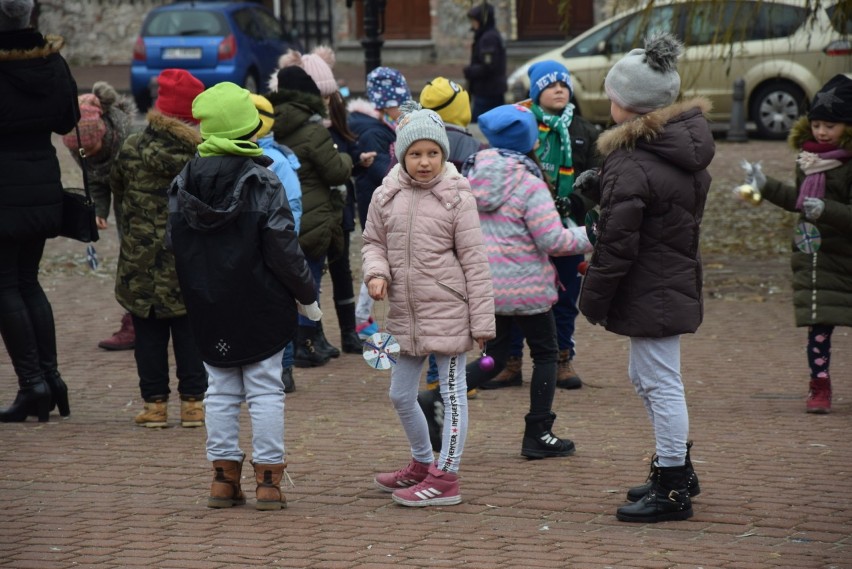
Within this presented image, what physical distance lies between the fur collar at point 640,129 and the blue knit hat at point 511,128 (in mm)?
1055

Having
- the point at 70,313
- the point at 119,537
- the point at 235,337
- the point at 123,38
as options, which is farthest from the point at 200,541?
the point at 123,38

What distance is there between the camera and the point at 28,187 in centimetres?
693

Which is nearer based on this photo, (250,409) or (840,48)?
(250,409)

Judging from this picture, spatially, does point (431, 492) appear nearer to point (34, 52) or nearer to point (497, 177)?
point (497, 177)

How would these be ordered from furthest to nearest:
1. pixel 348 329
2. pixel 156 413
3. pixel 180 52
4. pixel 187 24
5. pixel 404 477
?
1. pixel 187 24
2. pixel 180 52
3. pixel 348 329
4. pixel 156 413
5. pixel 404 477

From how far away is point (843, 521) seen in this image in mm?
5273

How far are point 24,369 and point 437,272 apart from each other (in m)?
2.74

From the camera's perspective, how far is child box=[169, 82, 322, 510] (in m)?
5.38

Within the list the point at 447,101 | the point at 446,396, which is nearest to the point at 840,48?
the point at 447,101

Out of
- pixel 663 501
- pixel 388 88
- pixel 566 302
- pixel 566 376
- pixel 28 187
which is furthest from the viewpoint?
pixel 388 88

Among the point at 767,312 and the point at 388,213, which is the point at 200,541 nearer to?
the point at 388,213

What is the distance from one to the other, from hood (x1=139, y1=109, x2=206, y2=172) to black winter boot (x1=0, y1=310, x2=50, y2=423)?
1.13 metres

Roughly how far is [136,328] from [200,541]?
2119 millimetres

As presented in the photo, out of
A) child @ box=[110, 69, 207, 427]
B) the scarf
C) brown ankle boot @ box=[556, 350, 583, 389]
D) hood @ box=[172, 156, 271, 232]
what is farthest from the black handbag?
the scarf
